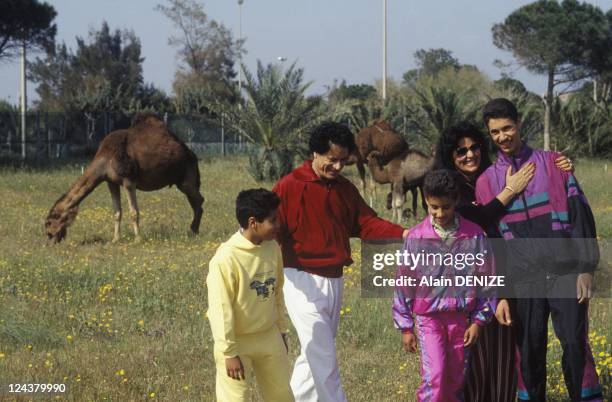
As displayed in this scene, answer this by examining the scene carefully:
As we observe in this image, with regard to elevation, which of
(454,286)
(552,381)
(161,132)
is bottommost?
(552,381)

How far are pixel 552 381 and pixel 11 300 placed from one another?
217 inches

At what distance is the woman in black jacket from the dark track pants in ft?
0.28

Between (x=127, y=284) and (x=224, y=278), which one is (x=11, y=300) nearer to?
(x=127, y=284)

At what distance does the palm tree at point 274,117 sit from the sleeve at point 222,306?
2036 cm

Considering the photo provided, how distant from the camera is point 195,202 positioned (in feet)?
52.1

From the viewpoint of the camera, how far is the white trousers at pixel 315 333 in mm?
5391

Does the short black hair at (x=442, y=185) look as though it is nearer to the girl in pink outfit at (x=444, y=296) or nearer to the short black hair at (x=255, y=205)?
the girl in pink outfit at (x=444, y=296)

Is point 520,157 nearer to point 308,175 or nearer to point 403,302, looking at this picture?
point 403,302

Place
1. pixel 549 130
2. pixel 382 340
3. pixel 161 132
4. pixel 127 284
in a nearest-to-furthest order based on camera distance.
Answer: pixel 382 340 < pixel 127 284 < pixel 161 132 < pixel 549 130

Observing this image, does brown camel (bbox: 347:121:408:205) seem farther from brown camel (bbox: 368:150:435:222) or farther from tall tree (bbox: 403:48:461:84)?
tall tree (bbox: 403:48:461:84)

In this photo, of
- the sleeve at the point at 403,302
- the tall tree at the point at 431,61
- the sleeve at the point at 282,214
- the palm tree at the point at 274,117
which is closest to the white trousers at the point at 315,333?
the sleeve at the point at 282,214

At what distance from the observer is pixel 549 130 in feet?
124

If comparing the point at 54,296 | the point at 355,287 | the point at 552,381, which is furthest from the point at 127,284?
the point at 552,381

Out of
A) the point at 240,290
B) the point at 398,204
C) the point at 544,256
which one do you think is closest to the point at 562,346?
the point at 544,256
